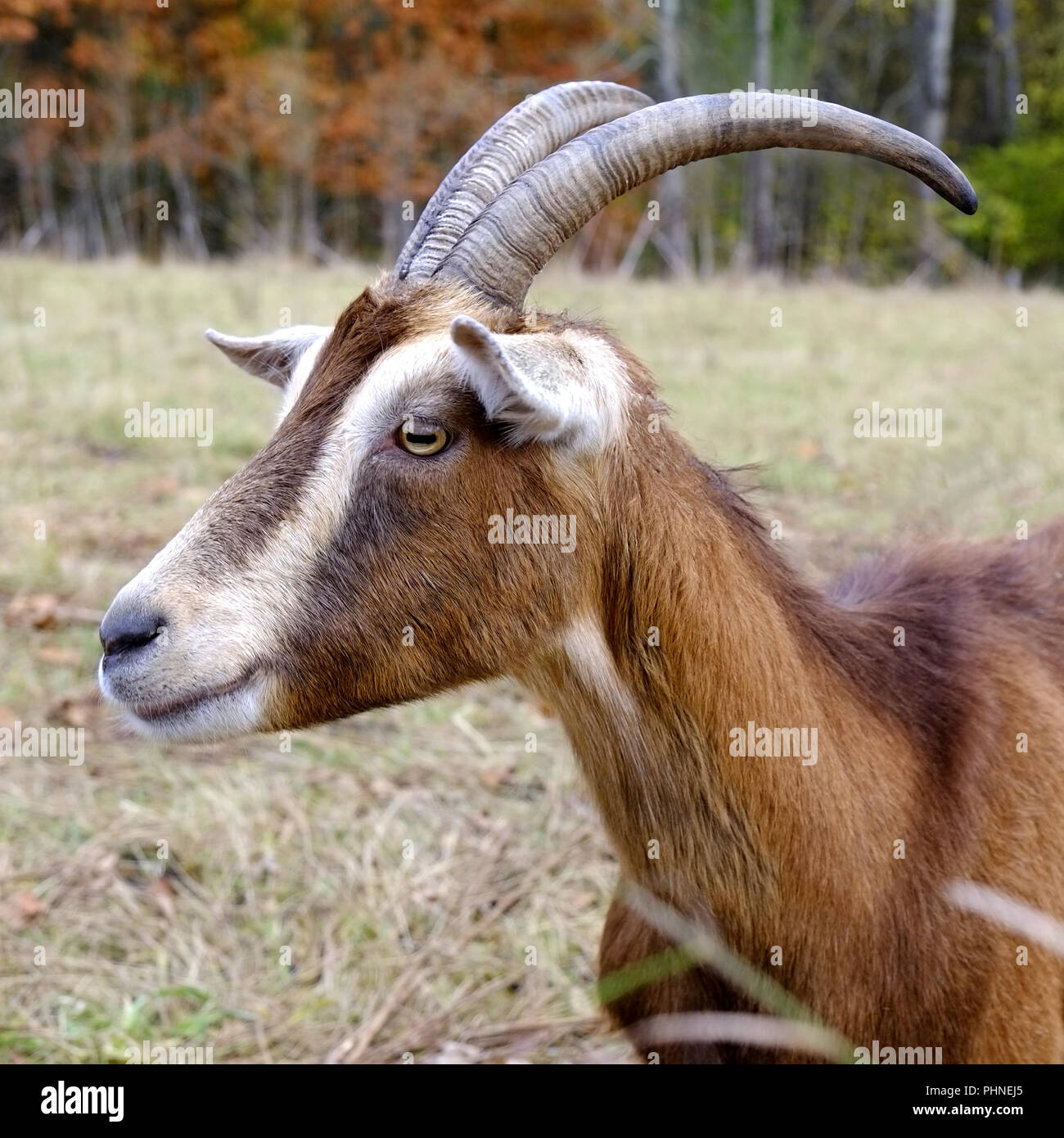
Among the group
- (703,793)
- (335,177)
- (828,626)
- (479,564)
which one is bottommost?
(703,793)

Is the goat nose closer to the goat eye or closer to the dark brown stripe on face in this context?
the dark brown stripe on face

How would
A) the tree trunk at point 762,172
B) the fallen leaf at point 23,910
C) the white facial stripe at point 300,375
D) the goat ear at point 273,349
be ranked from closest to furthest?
the white facial stripe at point 300,375
the goat ear at point 273,349
the fallen leaf at point 23,910
the tree trunk at point 762,172

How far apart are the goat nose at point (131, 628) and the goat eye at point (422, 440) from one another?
59cm

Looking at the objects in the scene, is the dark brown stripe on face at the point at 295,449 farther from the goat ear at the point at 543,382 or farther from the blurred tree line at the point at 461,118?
the blurred tree line at the point at 461,118

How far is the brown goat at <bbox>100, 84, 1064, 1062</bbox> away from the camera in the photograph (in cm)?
238

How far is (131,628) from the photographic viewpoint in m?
2.29

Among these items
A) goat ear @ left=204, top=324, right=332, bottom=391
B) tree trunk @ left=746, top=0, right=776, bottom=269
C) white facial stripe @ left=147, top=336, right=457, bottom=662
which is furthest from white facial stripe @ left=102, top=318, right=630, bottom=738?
tree trunk @ left=746, top=0, right=776, bottom=269

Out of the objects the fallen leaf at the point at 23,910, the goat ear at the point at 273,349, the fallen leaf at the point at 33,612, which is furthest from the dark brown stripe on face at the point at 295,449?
the fallen leaf at the point at 33,612

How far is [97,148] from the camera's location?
23.2 metres

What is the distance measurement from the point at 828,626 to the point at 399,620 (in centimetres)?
105

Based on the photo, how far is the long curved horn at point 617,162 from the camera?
8.32ft

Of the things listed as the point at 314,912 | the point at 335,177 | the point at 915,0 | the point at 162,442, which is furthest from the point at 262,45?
the point at 314,912

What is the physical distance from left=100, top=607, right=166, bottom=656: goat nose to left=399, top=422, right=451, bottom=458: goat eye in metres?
0.59
